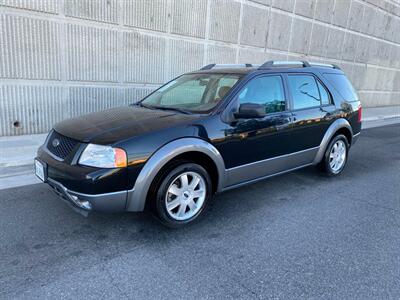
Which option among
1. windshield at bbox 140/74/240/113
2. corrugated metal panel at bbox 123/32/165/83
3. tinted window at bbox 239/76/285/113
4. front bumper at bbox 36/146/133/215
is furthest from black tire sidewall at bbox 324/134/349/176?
corrugated metal panel at bbox 123/32/165/83

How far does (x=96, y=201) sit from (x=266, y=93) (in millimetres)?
2448

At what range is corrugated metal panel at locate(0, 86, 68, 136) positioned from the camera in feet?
20.6

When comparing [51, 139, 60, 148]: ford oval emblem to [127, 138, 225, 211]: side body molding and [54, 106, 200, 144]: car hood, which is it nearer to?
[54, 106, 200, 144]: car hood

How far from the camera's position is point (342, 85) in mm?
5434

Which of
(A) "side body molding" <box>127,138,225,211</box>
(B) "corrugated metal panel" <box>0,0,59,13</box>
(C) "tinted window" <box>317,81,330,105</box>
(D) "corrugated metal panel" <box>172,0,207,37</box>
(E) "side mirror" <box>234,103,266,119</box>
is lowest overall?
(A) "side body molding" <box>127,138,225,211</box>

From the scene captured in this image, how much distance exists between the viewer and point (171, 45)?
8.41m

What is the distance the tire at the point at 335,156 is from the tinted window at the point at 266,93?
1451 millimetres

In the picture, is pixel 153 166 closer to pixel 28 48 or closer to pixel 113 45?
pixel 28 48

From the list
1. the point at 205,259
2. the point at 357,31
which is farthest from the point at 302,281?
the point at 357,31

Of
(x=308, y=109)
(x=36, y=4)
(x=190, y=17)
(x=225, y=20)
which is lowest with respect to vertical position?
(x=308, y=109)

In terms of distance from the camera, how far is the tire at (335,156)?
518cm

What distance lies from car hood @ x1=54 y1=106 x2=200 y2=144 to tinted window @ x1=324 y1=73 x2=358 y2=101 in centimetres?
283

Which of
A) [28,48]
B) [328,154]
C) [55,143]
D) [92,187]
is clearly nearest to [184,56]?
[28,48]

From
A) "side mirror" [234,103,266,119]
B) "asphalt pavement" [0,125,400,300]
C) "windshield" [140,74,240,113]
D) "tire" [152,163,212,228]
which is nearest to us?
"asphalt pavement" [0,125,400,300]
